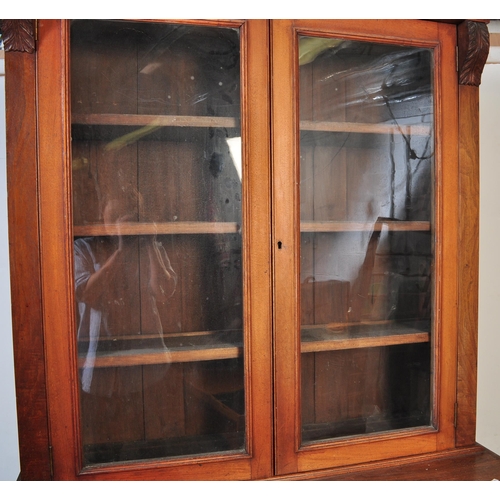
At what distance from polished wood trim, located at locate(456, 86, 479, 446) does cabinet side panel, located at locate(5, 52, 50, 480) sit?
34.6 inches

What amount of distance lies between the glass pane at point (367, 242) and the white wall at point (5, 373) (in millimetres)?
849

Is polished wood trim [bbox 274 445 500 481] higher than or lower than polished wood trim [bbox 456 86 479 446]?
lower

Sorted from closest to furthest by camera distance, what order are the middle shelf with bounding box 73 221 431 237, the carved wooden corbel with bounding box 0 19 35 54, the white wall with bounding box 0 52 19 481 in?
the carved wooden corbel with bounding box 0 19 35 54 → the middle shelf with bounding box 73 221 431 237 → the white wall with bounding box 0 52 19 481

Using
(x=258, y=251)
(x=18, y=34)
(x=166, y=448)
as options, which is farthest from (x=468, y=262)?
(x=18, y=34)

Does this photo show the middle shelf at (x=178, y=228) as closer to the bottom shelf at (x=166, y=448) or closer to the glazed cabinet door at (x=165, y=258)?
the glazed cabinet door at (x=165, y=258)

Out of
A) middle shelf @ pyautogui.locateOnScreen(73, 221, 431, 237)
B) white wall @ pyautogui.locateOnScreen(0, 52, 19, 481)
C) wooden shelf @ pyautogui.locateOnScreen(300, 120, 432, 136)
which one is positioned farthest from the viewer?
white wall @ pyautogui.locateOnScreen(0, 52, 19, 481)

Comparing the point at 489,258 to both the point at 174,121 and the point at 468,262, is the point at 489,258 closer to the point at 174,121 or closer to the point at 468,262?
the point at 468,262

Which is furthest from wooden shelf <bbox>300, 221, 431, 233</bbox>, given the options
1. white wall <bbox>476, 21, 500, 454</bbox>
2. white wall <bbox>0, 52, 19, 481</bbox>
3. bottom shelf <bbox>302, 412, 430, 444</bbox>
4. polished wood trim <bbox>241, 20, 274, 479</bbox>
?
white wall <bbox>0, 52, 19, 481</bbox>

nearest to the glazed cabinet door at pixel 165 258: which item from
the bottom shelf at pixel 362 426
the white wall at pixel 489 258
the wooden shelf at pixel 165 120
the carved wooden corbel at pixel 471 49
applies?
the wooden shelf at pixel 165 120

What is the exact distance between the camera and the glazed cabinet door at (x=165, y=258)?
0.89 meters

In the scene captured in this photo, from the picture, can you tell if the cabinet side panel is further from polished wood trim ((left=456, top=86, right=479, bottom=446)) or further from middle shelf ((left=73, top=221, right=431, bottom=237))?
polished wood trim ((left=456, top=86, right=479, bottom=446))

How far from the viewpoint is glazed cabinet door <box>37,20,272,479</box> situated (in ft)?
2.92

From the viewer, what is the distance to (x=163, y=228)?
96 cm

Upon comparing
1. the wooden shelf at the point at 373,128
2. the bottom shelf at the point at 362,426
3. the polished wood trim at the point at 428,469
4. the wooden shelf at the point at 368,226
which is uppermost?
the wooden shelf at the point at 373,128
